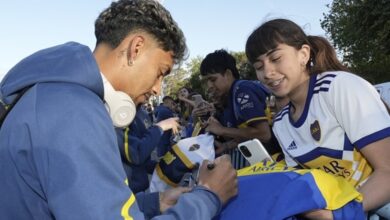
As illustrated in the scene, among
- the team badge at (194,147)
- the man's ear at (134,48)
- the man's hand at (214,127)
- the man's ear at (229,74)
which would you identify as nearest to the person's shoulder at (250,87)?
the man's ear at (229,74)

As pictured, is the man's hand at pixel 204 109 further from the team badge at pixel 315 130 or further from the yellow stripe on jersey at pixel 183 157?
the team badge at pixel 315 130

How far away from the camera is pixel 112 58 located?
5.71 feet

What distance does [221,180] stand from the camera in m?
1.78

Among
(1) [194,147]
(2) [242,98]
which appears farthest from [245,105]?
(1) [194,147]

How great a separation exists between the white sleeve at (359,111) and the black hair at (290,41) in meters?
0.38

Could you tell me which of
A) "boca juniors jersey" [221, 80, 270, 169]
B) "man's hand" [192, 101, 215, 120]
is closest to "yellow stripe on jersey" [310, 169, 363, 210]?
"boca juniors jersey" [221, 80, 270, 169]

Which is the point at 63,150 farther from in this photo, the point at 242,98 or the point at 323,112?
the point at 242,98

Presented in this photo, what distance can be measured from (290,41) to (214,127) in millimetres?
2227

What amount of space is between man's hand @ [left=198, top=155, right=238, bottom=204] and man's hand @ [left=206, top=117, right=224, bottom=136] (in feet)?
8.92

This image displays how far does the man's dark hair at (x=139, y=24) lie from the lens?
5.95 feet

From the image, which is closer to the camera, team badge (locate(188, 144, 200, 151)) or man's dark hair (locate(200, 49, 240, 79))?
team badge (locate(188, 144, 200, 151))

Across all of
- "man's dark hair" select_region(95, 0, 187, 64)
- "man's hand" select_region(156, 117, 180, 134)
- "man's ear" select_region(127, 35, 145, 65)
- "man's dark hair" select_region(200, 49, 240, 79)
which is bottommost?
"man's hand" select_region(156, 117, 180, 134)

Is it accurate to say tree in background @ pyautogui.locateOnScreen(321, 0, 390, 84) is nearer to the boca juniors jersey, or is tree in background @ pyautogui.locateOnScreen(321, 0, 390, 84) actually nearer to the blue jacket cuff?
the boca juniors jersey

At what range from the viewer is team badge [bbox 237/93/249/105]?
435 centimetres
